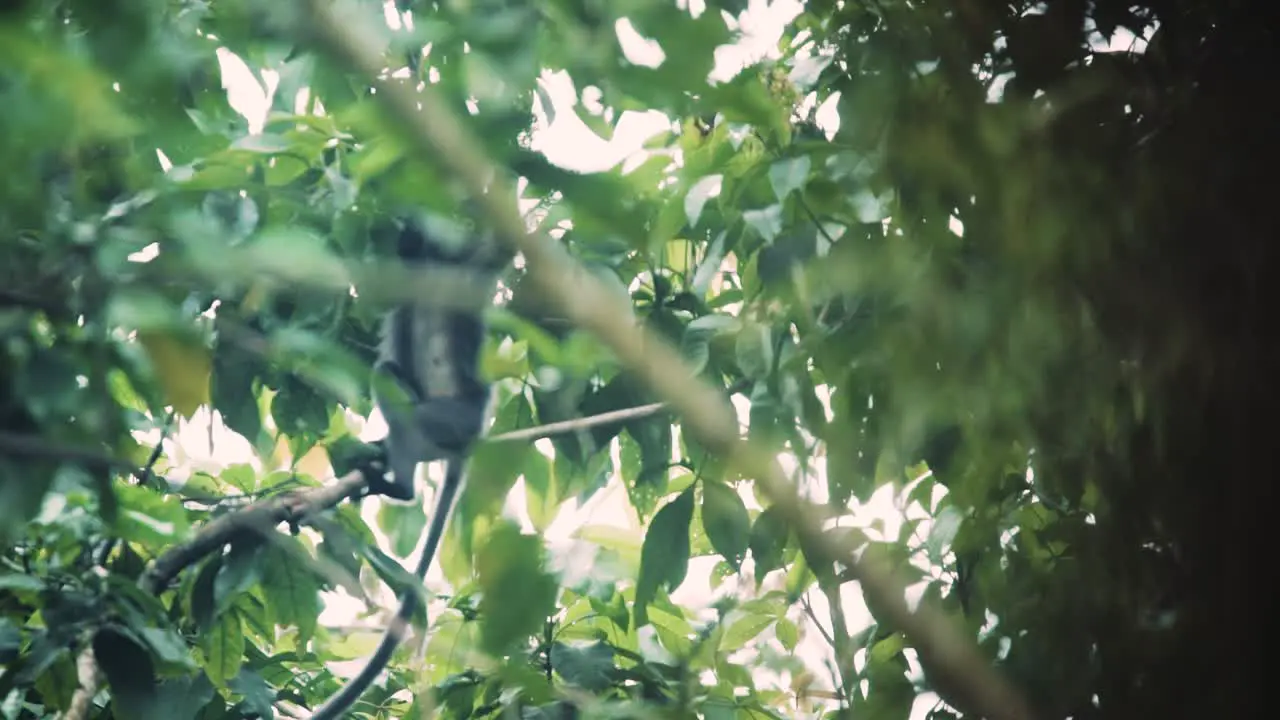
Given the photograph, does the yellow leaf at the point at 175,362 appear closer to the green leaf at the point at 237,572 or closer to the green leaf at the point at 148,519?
the green leaf at the point at 148,519

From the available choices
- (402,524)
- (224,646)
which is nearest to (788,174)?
(224,646)

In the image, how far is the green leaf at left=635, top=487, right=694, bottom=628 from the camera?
0.91 m

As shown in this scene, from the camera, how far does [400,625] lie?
2.70ft

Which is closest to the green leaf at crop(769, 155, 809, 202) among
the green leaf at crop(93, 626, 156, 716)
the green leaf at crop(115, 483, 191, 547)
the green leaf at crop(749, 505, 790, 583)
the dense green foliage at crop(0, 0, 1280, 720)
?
the dense green foliage at crop(0, 0, 1280, 720)

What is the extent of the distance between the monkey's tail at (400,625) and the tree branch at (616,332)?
243mm

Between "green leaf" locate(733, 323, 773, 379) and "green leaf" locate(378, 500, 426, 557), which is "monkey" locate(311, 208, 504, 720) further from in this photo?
"green leaf" locate(733, 323, 773, 379)

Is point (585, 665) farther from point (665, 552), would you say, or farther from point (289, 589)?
point (289, 589)

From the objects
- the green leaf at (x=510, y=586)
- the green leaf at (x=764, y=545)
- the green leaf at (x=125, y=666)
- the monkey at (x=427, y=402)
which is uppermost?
the monkey at (x=427, y=402)

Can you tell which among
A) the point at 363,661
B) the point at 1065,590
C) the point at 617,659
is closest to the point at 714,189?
the point at 617,659

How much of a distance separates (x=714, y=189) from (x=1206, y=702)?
679 millimetres

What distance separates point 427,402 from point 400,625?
1.15m

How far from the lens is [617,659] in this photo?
1.07 m

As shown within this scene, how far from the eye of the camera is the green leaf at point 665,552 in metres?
0.91

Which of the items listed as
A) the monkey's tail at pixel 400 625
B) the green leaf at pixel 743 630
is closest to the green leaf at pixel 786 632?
the green leaf at pixel 743 630
